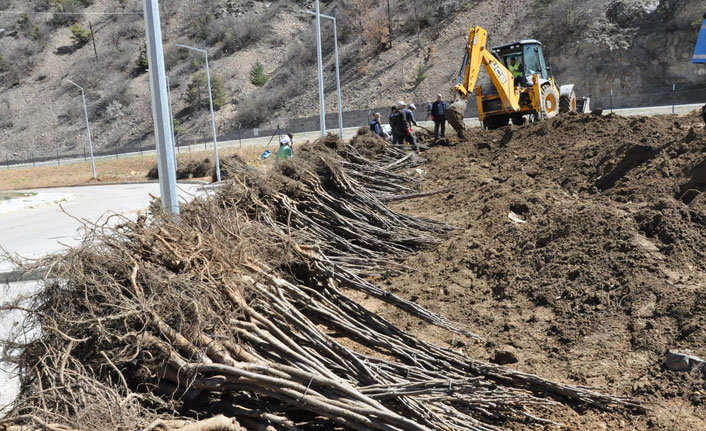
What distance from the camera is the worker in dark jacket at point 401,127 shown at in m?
17.6

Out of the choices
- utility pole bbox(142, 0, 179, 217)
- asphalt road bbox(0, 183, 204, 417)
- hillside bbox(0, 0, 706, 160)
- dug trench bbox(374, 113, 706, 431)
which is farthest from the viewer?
hillside bbox(0, 0, 706, 160)

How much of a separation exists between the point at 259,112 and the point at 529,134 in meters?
48.4

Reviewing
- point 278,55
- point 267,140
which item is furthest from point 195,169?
point 278,55

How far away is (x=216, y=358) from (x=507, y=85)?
16.5m

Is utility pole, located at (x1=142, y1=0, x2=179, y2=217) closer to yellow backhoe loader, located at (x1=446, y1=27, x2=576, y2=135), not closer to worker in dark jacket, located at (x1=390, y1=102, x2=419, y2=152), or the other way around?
worker in dark jacket, located at (x1=390, y1=102, x2=419, y2=152)

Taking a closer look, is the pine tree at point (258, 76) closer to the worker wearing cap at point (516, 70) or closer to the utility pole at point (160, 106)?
the worker wearing cap at point (516, 70)

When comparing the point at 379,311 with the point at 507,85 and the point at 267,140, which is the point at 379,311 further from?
the point at 267,140

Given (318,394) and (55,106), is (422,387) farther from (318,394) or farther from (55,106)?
(55,106)

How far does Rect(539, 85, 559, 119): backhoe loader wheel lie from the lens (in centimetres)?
1880

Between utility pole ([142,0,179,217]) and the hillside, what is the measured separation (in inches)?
1400

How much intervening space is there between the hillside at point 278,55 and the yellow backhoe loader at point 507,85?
20708mm

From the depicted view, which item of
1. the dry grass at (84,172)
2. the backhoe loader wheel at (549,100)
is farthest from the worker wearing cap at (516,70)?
the dry grass at (84,172)

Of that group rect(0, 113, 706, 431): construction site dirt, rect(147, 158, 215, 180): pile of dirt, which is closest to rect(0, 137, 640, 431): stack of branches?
rect(0, 113, 706, 431): construction site dirt

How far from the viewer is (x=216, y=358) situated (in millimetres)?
3549
